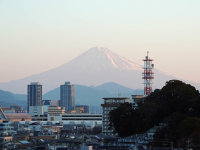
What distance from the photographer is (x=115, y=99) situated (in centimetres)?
10019

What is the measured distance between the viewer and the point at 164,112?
6612cm

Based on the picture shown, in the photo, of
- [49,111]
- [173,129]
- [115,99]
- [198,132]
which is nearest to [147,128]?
[173,129]

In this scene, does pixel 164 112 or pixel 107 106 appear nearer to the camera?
pixel 164 112

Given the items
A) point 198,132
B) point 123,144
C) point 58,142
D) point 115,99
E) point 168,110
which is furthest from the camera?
point 115,99

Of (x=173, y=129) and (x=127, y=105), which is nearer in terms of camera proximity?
(x=173, y=129)

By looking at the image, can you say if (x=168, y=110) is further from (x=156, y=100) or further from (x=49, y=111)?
(x=49, y=111)

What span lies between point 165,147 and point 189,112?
7.07 meters

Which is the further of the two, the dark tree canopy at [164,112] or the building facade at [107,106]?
the building facade at [107,106]

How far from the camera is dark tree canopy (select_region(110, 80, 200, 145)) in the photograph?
61.8 meters

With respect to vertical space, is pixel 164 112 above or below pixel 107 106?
below

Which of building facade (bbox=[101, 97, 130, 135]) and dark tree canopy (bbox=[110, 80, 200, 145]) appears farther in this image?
building facade (bbox=[101, 97, 130, 135])

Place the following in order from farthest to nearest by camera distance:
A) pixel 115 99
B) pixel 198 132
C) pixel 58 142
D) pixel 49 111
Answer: pixel 49 111, pixel 115 99, pixel 58 142, pixel 198 132

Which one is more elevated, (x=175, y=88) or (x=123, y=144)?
(x=175, y=88)

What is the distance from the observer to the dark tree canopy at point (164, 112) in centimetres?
6181
